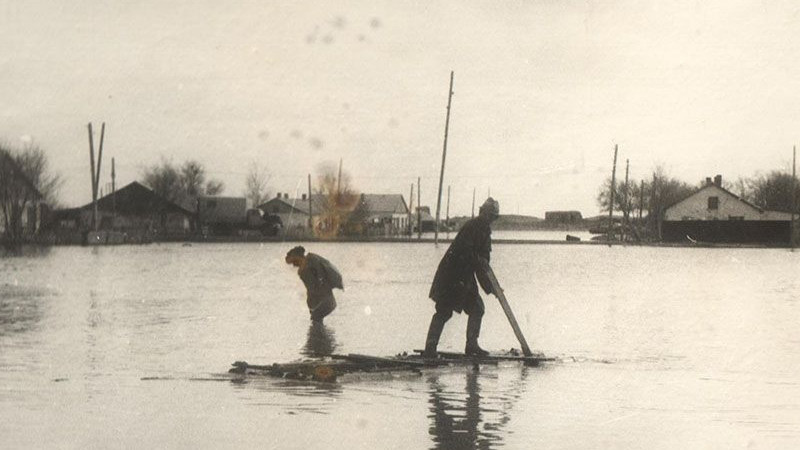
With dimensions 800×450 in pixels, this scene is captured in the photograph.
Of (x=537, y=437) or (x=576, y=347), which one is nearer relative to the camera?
(x=537, y=437)

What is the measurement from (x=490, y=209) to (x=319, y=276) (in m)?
4.98

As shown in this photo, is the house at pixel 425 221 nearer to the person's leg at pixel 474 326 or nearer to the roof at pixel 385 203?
the roof at pixel 385 203

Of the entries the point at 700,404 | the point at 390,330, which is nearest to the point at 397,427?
the point at 700,404

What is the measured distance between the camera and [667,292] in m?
28.8

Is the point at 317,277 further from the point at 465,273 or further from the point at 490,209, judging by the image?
the point at 490,209

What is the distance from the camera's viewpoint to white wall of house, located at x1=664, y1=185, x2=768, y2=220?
88.8 m

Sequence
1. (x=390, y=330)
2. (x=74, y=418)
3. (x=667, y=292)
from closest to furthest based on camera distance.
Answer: (x=74, y=418), (x=390, y=330), (x=667, y=292)

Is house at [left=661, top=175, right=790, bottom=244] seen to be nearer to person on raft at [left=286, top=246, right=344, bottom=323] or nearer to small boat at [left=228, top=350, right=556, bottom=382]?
person on raft at [left=286, top=246, right=344, bottom=323]

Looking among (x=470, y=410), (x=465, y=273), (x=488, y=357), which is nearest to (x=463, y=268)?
(x=465, y=273)

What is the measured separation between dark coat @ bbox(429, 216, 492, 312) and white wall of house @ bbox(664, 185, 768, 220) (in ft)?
258

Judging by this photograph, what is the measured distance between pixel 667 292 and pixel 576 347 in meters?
13.9

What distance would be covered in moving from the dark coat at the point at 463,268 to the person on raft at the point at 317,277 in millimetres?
3646

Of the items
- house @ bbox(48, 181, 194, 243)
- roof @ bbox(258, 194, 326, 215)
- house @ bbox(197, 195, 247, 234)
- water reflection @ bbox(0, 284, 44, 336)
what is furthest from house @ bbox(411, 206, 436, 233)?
water reflection @ bbox(0, 284, 44, 336)

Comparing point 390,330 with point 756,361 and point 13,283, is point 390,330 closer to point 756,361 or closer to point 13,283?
point 756,361
